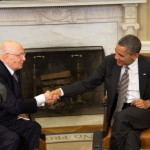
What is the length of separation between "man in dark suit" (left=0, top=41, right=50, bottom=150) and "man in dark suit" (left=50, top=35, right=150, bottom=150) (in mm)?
363

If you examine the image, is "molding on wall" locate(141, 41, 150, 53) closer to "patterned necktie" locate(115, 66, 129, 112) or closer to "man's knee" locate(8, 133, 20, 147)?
"patterned necktie" locate(115, 66, 129, 112)

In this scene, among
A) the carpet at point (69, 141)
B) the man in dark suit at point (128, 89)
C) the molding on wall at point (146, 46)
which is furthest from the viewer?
the molding on wall at point (146, 46)

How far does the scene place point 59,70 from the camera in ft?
14.9

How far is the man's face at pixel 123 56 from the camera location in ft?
9.33

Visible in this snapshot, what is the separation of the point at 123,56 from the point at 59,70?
5.86ft

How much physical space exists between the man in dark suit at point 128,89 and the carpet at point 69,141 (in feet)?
2.62

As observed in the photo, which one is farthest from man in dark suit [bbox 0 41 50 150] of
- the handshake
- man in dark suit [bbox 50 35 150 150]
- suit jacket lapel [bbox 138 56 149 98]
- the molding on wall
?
the molding on wall

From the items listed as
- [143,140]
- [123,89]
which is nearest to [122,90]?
[123,89]

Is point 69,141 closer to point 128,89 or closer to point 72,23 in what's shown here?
point 128,89

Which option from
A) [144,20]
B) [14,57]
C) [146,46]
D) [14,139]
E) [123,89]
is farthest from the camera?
[144,20]

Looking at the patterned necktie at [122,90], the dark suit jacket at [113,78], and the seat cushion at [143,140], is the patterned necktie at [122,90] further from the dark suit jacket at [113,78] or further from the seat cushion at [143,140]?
the seat cushion at [143,140]

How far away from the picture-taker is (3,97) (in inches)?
101

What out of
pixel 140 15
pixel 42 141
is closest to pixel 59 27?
pixel 140 15

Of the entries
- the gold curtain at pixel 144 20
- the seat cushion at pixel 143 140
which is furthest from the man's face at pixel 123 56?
the gold curtain at pixel 144 20
